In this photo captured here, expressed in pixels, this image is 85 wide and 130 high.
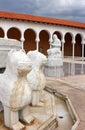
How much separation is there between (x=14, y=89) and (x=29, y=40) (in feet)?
85.6

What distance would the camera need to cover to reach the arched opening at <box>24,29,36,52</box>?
29.9m

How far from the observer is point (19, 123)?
4.48m

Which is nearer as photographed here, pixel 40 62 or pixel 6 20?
pixel 40 62

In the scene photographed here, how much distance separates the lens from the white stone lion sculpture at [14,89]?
4.24m

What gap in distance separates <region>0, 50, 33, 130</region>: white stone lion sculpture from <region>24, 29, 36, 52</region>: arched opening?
25.4 meters

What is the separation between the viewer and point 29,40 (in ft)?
98.9

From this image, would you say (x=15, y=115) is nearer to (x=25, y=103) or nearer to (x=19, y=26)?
(x=25, y=103)

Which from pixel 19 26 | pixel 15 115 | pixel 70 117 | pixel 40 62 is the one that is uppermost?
pixel 19 26

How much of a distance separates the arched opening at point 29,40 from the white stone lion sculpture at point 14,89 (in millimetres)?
25423

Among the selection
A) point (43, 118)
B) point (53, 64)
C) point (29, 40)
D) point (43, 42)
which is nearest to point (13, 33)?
point (29, 40)

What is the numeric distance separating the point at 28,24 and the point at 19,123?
870 inches

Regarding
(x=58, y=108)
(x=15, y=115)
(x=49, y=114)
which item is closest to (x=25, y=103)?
(x=15, y=115)

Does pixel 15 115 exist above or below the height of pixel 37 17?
below

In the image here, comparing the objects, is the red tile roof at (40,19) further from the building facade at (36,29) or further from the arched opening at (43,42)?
the arched opening at (43,42)
